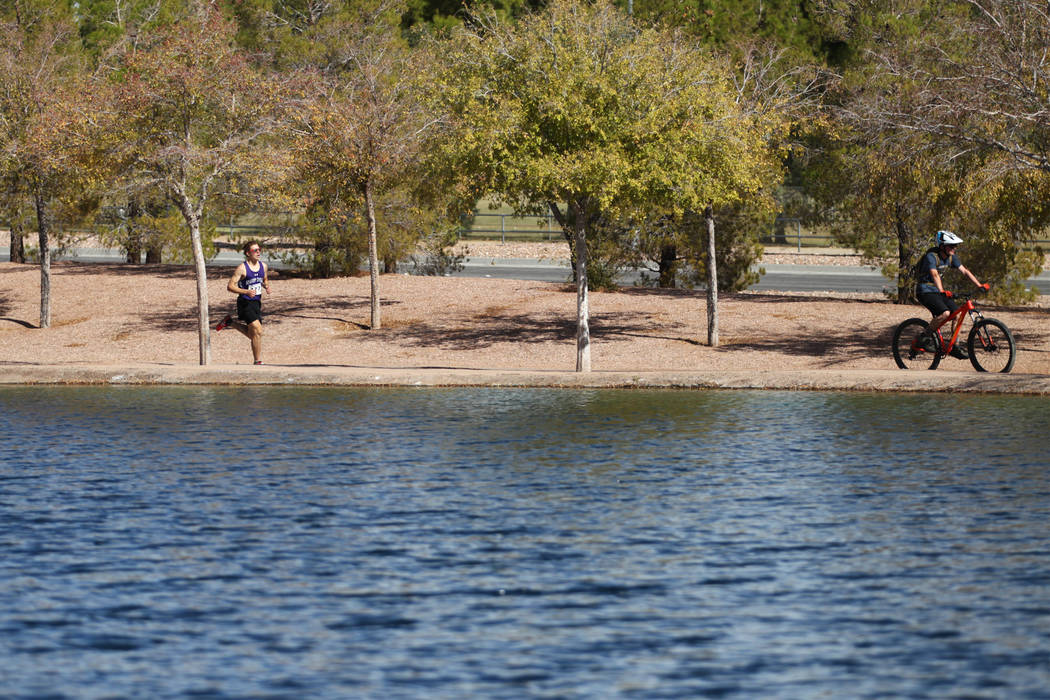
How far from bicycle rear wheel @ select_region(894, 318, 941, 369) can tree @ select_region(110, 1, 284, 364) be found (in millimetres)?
A: 10129

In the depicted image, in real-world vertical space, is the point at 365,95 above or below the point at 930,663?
above

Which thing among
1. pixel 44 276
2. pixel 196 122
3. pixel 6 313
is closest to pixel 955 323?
pixel 196 122

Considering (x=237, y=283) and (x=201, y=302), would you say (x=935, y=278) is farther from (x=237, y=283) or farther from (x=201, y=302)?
(x=201, y=302)

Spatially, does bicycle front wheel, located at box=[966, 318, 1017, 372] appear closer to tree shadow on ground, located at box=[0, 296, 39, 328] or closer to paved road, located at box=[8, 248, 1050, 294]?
paved road, located at box=[8, 248, 1050, 294]

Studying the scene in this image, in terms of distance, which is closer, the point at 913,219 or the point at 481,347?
the point at 481,347

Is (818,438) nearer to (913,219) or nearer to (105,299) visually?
(913,219)

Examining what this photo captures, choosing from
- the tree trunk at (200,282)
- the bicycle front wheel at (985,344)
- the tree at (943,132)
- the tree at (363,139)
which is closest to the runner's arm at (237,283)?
the tree trunk at (200,282)

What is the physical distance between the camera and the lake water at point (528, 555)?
27.0 feet

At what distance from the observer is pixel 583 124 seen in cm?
2209

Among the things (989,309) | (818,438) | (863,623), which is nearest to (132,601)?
(863,623)

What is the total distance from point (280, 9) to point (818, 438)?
30.9 meters

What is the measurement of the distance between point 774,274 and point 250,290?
92.2 feet

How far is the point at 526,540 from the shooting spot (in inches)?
448

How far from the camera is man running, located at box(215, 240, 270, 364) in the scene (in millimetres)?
22125
